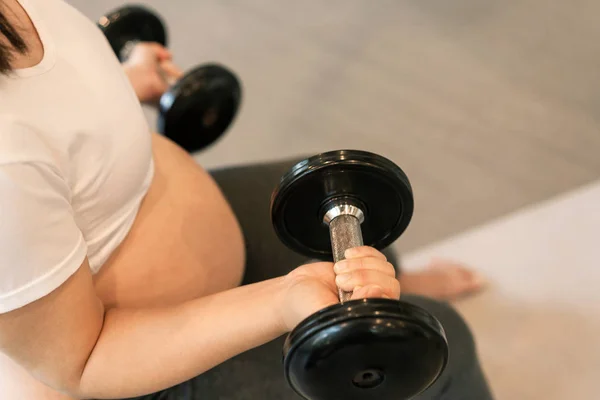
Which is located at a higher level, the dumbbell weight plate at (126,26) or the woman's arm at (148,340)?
the dumbbell weight plate at (126,26)

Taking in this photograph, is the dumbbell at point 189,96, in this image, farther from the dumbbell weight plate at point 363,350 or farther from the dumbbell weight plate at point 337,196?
the dumbbell weight plate at point 363,350

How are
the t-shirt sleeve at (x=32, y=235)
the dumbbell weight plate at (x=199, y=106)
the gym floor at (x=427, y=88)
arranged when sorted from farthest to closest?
1. the gym floor at (x=427, y=88)
2. the dumbbell weight plate at (x=199, y=106)
3. the t-shirt sleeve at (x=32, y=235)

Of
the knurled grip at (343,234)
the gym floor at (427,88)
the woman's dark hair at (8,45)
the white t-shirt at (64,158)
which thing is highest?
the gym floor at (427,88)

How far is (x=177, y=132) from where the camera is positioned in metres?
0.92

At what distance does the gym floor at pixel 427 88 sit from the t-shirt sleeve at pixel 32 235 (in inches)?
34.7

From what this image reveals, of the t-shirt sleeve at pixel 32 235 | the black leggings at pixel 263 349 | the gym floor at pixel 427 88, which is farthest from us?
the gym floor at pixel 427 88

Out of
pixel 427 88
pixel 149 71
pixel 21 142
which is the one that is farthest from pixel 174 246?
pixel 427 88

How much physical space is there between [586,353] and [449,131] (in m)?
0.59

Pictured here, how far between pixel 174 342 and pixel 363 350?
19 centimetres

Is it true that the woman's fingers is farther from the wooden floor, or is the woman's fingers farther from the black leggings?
the wooden floor

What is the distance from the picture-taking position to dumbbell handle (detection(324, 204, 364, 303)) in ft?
1.82

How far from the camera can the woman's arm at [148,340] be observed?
54 cm

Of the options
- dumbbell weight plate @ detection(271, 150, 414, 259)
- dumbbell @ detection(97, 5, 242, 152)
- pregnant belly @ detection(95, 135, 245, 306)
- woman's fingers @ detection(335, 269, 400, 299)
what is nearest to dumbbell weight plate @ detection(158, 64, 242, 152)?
dumbbell @ detection(97, 5, 242, 152)

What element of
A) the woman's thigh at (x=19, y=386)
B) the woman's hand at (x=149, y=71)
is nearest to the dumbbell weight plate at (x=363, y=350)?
the woman's thigh at (x=19, y=386)
